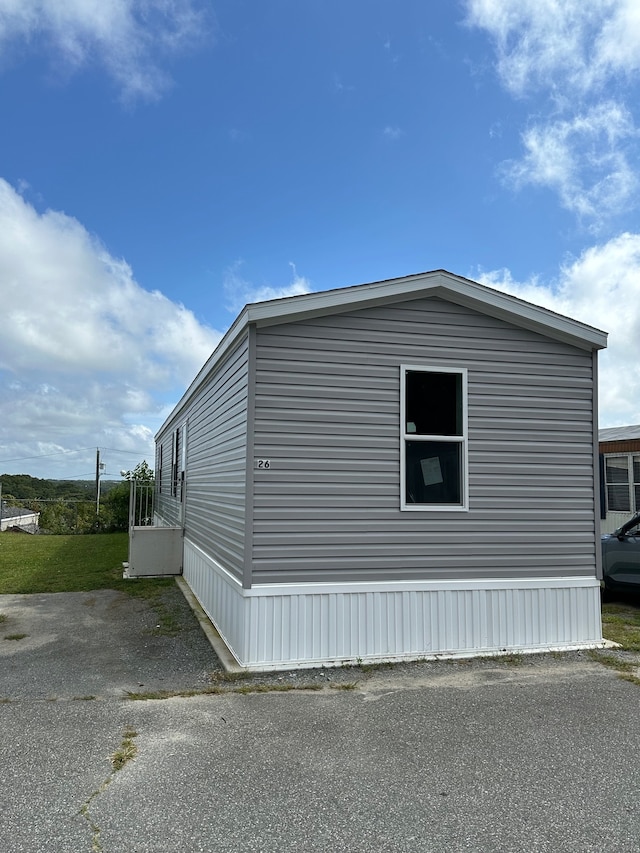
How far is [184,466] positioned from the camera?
10.5m

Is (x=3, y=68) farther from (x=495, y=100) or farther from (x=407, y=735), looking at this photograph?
(x=407, y=735)

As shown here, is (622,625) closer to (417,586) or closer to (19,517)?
(417,586)

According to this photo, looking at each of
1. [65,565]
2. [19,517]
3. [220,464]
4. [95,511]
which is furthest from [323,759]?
[19,517]

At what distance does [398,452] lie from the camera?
564cm

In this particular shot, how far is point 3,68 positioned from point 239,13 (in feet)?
12.3

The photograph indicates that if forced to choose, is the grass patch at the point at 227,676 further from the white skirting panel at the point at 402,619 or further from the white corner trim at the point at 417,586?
the white corner trim at the point at 417,586

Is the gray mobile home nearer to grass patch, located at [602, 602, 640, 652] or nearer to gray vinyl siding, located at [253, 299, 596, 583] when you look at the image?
gray vinyl siding, located at [253, 299, 596, 583]

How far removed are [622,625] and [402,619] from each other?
10.4 feet

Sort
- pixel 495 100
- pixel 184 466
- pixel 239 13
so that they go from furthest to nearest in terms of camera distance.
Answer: pixel 184 466 → pixel 495 100 → pixel 239 13

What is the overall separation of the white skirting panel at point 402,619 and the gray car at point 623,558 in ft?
7.14

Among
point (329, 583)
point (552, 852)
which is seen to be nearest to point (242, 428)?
point (329, 583)

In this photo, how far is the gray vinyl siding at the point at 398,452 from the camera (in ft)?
17.7

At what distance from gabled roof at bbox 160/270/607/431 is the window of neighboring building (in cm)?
934

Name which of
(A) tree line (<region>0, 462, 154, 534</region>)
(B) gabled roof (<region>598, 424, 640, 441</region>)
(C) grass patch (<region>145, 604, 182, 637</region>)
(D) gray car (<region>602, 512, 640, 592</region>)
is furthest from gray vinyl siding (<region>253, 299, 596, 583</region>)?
(A) tree line (<region>0, 462, 154, 534</region>)
